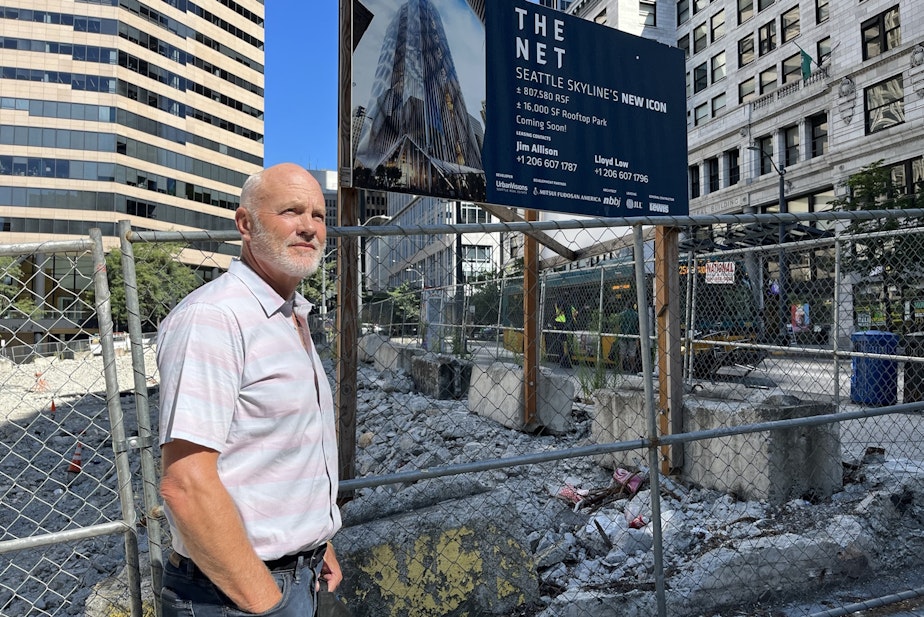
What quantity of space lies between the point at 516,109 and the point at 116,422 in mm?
4349

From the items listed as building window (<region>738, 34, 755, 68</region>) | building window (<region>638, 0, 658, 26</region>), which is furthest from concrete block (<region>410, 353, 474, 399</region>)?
building window (<region>638, 0, 658, 26</region>)

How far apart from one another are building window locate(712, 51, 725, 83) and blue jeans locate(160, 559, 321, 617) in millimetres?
46415

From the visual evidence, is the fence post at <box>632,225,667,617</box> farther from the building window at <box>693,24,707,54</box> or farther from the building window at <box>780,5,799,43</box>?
the building window at <box>693,24,707,54</box>

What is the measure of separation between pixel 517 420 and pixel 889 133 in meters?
29.6

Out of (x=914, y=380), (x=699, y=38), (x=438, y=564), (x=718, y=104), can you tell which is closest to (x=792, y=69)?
(x=718, y=104)

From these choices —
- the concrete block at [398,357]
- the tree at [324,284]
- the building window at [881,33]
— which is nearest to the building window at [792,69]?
the building window at [881,33]

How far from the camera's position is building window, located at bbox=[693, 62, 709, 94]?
143 feet

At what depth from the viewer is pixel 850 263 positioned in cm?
960

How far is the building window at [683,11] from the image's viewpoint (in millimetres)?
45987

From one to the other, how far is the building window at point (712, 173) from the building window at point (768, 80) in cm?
542

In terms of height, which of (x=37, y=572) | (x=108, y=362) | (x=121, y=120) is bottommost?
(x=37, y=572)

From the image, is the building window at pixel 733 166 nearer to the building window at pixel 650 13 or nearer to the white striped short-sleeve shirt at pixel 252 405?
the building window at pixel 650 13

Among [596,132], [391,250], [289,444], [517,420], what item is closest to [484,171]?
[596,132]

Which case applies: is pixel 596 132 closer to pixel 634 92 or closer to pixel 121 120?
pixel 634 92
